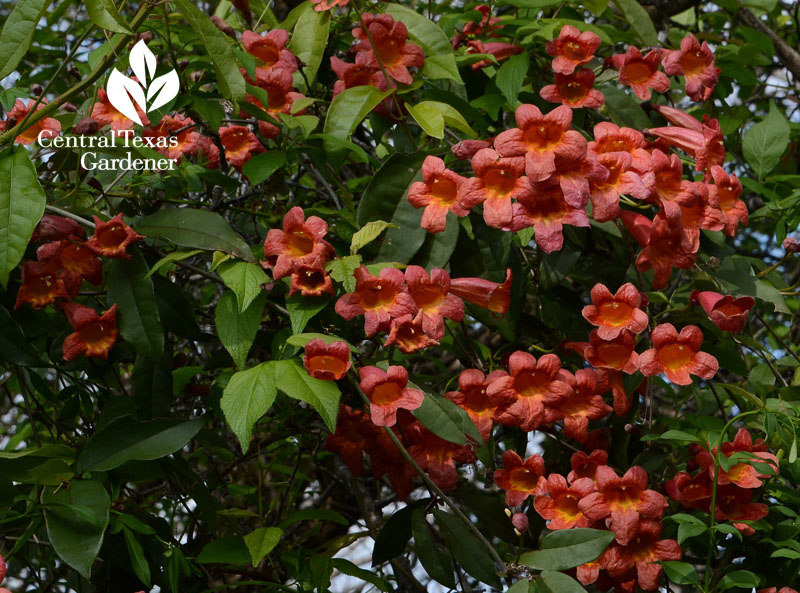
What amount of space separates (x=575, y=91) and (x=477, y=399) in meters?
0.78

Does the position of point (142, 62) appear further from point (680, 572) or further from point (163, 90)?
point (680, 572)

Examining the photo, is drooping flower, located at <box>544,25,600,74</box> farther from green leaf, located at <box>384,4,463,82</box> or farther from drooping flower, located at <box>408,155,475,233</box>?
drooping flower, located at <box>408,155,475,233</box>

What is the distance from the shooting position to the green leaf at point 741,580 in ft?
5.30

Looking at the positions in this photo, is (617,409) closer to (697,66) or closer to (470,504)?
(470,504)

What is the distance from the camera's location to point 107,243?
5.93 ft

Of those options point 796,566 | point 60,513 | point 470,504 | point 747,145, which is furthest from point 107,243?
point 747,145

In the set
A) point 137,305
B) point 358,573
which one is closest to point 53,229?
point 137,305

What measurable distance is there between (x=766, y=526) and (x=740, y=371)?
43 cm

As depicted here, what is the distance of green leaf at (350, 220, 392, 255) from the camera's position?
1.73 metres

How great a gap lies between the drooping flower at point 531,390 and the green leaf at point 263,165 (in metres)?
0.66

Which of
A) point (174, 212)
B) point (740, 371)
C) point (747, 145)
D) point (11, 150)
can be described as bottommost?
point (740, 371)

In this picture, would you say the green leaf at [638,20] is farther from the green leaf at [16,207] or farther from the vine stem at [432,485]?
the green leaf at [16,207]

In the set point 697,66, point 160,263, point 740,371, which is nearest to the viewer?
point 160,263

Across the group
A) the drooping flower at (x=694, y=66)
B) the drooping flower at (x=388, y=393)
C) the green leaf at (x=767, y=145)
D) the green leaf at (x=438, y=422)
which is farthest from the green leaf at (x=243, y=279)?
the green leaf at (x=767, y=145)
